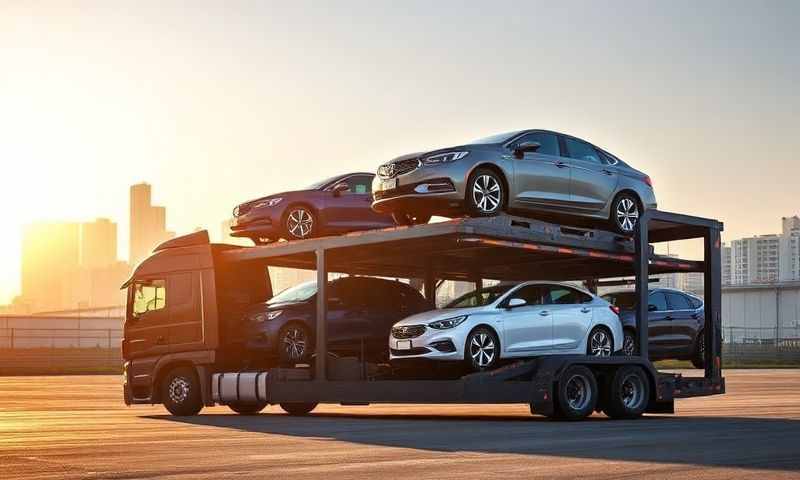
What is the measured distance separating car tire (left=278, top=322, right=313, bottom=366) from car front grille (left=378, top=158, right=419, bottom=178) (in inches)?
130

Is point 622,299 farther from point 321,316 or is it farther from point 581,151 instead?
point 321,316

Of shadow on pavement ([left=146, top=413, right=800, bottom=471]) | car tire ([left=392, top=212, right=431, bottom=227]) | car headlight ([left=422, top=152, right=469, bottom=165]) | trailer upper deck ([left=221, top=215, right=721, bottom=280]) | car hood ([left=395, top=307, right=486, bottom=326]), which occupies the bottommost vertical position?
shadow on pavement ([left=146, top=413, right=800, bottom=471])

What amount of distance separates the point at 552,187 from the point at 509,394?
3103 mm

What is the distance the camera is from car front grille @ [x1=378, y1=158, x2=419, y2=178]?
17219mm

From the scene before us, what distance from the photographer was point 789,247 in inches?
6998

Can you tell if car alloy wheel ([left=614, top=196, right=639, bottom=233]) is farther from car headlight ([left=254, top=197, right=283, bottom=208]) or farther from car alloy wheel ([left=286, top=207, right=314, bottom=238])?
car headlight ([left=254, top=197, right=283, bottom=208])

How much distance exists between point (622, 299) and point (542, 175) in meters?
3.61

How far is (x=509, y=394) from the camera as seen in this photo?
55.5 ft

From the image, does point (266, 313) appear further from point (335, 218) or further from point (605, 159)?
point (605, 159)

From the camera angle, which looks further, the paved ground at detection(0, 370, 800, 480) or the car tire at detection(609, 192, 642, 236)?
the car tire at detection(609, 192, 642, 236)

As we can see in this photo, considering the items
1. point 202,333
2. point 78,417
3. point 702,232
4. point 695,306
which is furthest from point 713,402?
point 78,417

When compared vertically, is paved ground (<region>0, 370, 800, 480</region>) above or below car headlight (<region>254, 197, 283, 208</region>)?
below

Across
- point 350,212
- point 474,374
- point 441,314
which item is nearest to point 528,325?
point 474,374

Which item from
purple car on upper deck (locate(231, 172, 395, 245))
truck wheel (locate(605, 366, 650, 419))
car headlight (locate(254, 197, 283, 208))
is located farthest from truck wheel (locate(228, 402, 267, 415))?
truck wheel (locate(605, 366, 650, 419))
